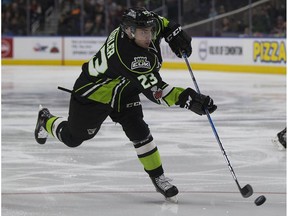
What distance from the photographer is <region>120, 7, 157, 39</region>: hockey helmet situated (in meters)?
4.56

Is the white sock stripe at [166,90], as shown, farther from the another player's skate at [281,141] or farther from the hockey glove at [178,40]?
the another player's skate at [281,141]

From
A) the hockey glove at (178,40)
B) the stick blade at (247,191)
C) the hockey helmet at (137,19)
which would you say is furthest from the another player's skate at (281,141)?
the hockey helmet at (137,19)

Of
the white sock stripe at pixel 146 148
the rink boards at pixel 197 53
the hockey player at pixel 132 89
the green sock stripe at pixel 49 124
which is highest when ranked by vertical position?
the hockey player at pixel 132 89

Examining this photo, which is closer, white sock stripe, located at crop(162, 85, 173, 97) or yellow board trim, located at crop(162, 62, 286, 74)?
white sock stripe, located at crop(162, 85, 173, 97)

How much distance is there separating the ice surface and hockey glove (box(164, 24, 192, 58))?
2.81 ft

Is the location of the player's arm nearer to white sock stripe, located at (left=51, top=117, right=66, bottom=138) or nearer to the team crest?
the team crest

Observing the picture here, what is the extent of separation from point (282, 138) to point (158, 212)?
106 inches

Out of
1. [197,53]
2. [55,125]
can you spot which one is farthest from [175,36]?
[197,53]

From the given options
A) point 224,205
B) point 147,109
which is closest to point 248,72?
point 147,109

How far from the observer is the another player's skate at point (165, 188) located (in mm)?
4879

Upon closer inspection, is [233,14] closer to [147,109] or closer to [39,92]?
[39,92]

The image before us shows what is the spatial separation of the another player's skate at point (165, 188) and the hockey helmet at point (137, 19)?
0.93 m

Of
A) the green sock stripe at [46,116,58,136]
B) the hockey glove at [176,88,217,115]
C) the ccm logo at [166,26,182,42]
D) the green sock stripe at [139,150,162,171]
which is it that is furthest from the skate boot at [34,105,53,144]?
the hockey glove at [176,88,217,115]

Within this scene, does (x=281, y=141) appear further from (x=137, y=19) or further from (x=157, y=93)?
(x=137, y=19)
